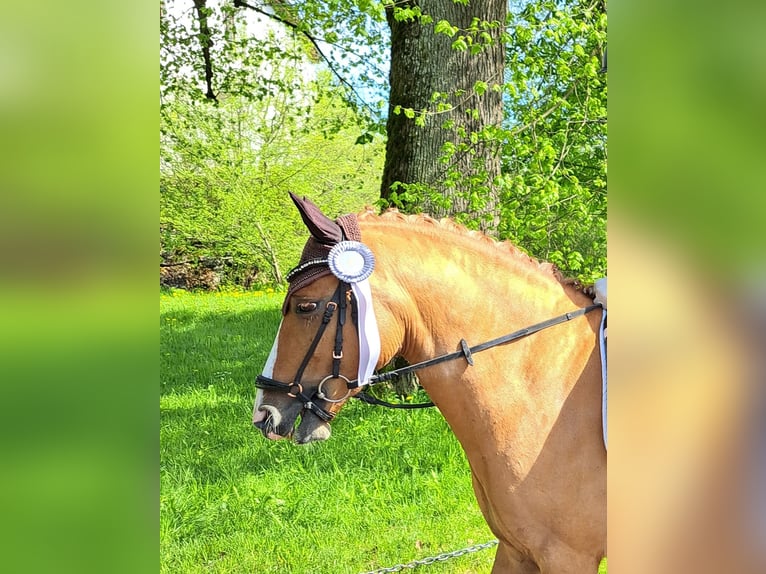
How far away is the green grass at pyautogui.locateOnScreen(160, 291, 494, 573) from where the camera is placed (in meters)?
3.92

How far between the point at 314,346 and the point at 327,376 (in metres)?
0.11

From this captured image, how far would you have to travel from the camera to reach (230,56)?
1023 cm

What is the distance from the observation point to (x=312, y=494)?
4688 mm

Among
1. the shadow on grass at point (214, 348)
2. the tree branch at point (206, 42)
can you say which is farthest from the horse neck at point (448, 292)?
the tree branch at point (206, 42)

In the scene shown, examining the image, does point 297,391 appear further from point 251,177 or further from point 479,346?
point 251,177

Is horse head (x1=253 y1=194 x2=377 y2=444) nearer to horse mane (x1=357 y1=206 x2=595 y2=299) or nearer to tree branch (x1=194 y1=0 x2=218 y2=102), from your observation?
horse mane (x1=357 y1=206 x2=595 y2=299)

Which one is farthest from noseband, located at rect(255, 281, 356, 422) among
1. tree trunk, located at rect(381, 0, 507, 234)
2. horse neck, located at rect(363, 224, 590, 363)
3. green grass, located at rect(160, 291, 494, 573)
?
tree trunk, located at rect(381, 0, 507, 234)

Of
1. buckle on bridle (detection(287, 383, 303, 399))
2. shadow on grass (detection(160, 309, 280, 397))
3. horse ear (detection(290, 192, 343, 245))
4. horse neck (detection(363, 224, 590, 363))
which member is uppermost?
horse ear (detection(290, 192, 343, 245))

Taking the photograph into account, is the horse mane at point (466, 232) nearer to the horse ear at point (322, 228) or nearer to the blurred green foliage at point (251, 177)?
the horse ear at point (322, 228)

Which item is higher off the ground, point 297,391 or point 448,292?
point 448,292

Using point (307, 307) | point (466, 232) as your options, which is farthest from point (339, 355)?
point (466, 232)

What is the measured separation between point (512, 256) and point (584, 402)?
1.91 ft
